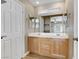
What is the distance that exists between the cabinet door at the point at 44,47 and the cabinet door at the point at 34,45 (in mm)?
153

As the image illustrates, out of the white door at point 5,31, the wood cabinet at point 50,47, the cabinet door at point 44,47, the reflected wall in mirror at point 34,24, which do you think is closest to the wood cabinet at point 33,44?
the wood cabinet at point 50,47

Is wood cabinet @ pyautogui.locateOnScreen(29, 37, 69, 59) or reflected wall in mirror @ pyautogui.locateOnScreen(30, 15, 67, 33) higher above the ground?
reflected wall in mirror @ pyautogui.locateOnScreen(30, 15, 67, 33)

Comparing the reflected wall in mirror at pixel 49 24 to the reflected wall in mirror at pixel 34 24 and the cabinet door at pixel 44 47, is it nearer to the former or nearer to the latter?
the reflected wall in mirror at pixel 34 24

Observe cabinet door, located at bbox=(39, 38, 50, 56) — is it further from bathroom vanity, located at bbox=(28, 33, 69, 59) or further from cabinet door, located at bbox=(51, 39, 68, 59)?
cabinet door, located at bbox=(51, 39, 68, 59)

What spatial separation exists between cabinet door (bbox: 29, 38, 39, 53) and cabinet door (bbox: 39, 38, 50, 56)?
6.0 inches

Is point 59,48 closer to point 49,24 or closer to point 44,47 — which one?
point 44,47

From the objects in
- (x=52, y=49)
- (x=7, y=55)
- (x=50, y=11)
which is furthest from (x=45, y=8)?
(x=7, y=55)

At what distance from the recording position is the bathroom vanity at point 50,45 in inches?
126

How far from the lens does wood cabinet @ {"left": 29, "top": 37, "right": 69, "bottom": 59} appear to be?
321cm

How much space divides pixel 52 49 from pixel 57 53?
0.23 metres

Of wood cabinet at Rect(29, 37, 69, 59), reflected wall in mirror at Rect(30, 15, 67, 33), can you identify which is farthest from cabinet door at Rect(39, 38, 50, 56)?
reflected wall in mirror at Rect(30, 15, 67, 33)

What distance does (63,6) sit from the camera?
3.84 m

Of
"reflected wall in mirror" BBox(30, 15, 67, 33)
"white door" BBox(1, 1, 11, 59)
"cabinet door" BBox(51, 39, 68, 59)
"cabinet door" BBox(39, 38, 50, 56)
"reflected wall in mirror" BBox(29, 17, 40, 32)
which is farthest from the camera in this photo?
"reflected wall in mirror" BBox(29, 17, 40, 32)

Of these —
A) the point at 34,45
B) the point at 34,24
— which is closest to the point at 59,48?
the point at 34,45
